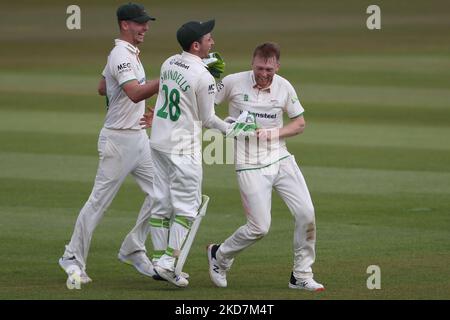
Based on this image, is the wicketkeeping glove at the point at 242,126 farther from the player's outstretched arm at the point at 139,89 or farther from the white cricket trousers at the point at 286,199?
the player's outstretched arm at the point at 139,89

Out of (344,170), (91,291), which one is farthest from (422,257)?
(344,170)

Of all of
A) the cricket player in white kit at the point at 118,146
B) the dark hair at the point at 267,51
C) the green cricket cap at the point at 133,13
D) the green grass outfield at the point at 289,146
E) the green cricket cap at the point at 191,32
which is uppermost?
the green cricket cap at the point at 133,13

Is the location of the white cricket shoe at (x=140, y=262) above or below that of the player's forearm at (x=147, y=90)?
below

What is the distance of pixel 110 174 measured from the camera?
9.16m

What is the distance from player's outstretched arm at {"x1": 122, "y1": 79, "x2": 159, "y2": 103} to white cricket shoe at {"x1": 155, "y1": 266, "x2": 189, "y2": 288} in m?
1.38

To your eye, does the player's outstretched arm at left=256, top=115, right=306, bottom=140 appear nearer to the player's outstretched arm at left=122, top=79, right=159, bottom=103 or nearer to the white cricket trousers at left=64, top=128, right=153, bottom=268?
the player's outstretched arm at left=122, top=79, right=159, bottom=103

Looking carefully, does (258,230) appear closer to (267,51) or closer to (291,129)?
(291,129)

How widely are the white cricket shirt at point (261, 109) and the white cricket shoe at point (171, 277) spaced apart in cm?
102

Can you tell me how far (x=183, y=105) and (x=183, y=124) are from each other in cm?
15

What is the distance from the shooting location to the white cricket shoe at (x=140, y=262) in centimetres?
934
